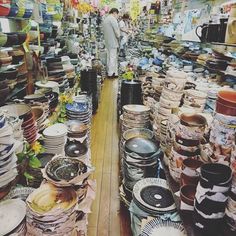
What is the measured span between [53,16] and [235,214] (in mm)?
3129

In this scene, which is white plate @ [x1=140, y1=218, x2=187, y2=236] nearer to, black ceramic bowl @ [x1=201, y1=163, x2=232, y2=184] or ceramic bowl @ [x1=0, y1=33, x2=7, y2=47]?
black ceramic bowl @ [x1=201, y1=163, x2=232, y2=184]

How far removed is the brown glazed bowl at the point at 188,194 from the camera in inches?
50.0

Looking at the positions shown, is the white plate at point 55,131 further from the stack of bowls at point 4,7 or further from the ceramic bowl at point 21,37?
the stack of bowls at point 4,7

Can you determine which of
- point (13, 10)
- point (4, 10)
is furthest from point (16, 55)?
point (4, 10)

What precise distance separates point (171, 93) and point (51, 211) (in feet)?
4.38

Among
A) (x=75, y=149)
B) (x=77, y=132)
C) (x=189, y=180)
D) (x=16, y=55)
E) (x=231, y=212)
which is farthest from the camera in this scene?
(x=77, y=132)

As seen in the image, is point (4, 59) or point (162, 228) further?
point (4, 59)

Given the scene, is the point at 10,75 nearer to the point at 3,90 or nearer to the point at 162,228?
the point at 3,90

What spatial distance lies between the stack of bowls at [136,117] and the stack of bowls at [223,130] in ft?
5.21

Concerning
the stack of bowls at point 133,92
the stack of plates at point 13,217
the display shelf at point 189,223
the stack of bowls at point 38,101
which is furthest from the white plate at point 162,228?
the stack of bowls at point 133,92

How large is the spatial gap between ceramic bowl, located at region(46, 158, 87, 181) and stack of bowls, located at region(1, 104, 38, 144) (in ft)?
0.81

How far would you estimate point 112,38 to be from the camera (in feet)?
27.2

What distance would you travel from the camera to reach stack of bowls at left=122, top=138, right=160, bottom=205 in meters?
2.10

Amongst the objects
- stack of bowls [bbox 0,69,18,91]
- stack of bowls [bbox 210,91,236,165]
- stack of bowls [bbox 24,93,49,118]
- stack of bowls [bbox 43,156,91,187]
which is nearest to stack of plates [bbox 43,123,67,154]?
stack of bowls [bbox 24,93,49,118]
